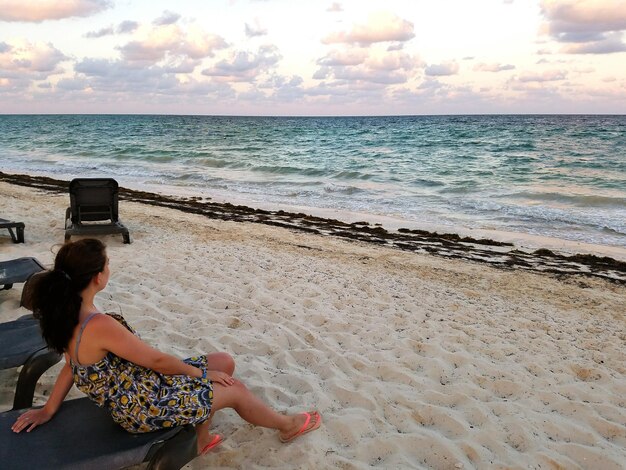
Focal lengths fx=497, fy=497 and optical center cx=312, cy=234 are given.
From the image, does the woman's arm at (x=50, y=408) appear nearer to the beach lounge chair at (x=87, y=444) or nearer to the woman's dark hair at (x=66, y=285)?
the beach lounge chair at (x=87, y=444)

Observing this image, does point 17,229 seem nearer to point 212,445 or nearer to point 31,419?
point 31,419

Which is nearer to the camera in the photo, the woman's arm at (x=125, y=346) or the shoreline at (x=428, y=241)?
the woman's arm at (x=125, y=346)

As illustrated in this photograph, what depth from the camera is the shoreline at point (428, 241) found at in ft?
25.4

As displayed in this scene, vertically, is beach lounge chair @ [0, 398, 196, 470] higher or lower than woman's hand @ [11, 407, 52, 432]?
lower

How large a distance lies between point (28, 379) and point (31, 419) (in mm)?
628

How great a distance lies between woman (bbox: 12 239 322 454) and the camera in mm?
2188

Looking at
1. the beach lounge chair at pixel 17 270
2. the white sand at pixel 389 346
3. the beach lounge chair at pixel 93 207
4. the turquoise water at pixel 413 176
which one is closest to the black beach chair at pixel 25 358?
the white sand at pixel 389 346

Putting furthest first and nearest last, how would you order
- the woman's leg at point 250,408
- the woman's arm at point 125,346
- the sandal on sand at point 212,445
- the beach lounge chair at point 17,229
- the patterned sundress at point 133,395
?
the beach lounge chair at point 17,229 < the sandal on sand at point 212,445 < the woman's leg at point 250,408 < the patterned sundress at point 133,395 < the woman's arm at point 125,346

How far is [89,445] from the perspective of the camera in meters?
2.35

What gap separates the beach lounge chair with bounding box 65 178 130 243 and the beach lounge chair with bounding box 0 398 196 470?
526 centimetres

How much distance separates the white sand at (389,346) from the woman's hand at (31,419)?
2.83ft

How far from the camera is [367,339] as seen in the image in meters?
4.47

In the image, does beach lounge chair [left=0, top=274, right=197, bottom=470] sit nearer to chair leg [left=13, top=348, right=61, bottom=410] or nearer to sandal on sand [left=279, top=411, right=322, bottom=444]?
chair leg [left=13, top=348, right=61, bottom=410]

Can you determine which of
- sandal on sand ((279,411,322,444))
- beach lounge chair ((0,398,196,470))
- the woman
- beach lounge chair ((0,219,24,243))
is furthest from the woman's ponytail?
beach lounge chair ((0,219,24,243))
